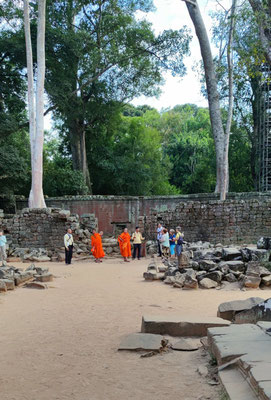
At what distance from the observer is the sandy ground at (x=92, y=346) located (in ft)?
11.2

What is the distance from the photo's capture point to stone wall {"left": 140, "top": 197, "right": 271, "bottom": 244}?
658 inches

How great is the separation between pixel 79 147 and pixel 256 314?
75.6 ft

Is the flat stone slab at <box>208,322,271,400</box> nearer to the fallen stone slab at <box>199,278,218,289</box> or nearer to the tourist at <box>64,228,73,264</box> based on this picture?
the fallen stone slab at <box>199,278,218,289</box>

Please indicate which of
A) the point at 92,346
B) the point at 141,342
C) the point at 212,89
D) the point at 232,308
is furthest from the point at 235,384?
the point at 212,89

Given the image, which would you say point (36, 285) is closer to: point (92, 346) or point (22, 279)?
point (22, 279)

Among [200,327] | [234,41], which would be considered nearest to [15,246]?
[200,327]

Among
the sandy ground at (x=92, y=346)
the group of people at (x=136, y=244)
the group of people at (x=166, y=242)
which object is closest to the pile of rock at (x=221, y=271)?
the sandy ground at (x=92, y=346)

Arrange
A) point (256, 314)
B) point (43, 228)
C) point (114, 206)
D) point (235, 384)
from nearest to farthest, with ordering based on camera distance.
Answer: point (235, 384)
point (256, 314)
point (43, 228)
point (114, 206)

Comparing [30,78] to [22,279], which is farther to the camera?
[30,78]

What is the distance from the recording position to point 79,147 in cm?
2673

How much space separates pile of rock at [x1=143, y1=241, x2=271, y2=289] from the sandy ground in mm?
368

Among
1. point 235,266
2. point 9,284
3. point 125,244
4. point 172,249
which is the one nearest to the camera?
point 9,284

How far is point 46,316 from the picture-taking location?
6.27 metres

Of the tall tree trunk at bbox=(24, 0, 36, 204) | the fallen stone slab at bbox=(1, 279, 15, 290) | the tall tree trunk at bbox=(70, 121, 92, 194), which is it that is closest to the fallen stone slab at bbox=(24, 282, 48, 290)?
the fallen stone slab at bbox=(1, 279, 15, 290)
